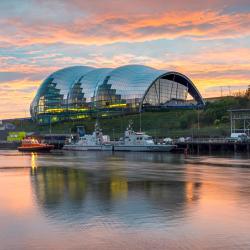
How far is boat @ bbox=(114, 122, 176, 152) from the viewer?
84.6 metres

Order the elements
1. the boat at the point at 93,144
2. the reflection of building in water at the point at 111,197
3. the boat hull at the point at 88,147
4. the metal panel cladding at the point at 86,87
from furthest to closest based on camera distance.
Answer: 1. the metal panel cladding at the point at 86,87
2. the boat at the point at 93,144
3. the boat hull at the point at 88,147
4. the reflection of building in water at the point at 111,197

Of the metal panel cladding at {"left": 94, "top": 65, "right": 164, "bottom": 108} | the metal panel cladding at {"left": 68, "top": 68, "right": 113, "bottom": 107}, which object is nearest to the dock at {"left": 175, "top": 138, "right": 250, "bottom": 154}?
the metal panel cladding at {"left": 94, "top": 65, "right": 164, "bottom": 108}

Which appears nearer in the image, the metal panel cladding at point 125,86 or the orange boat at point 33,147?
the orange boat at point 33,147

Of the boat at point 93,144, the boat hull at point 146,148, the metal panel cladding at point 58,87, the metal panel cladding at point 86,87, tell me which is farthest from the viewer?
the metal panel cladding at point 58,87

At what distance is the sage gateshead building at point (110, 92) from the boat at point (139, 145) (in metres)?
54.9

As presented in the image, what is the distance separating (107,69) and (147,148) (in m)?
75.5

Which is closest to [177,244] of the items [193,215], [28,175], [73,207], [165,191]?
[193,215]

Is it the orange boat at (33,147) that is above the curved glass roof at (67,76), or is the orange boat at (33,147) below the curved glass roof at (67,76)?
below

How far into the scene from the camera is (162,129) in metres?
123

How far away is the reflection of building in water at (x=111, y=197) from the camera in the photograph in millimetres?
21125

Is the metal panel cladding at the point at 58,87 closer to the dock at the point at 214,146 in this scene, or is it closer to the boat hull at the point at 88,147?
the boat hull at the point at 88,147

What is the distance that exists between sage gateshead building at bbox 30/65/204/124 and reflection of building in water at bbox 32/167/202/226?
113450 mm

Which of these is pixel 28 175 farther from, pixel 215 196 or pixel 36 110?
pixel 36 110

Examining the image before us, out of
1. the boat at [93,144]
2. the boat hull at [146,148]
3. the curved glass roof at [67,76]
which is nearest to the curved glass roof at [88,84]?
the curved glass roof at [67,76]
